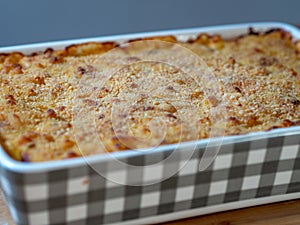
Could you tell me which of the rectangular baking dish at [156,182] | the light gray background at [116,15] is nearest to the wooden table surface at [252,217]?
the rectangular baking dish at [156,182]

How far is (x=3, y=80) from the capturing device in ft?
4.80

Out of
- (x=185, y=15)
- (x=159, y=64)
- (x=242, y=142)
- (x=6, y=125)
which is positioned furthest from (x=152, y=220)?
(x=185, y=15)

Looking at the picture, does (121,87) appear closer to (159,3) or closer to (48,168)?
(48,168)

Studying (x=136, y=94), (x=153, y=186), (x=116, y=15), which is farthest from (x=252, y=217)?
(x=116, y=15)

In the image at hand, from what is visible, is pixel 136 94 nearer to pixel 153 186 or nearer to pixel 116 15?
pixel 153 186

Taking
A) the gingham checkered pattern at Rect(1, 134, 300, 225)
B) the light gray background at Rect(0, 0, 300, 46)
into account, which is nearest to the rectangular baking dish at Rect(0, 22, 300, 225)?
the gingham checkered pattern at Rect(1, 134, 300, 225)

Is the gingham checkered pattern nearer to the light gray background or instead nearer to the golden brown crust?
the golden brown crust

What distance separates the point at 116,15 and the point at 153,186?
1.40m

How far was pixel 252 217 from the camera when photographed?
1.33 m

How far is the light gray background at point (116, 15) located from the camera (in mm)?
2289

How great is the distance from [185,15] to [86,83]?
1232 mm

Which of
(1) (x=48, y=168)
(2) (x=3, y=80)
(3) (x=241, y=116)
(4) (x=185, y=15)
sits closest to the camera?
(1) (x=48, y=168)

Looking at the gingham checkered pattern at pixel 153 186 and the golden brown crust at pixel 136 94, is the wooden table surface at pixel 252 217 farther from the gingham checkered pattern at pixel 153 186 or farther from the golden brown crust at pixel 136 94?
the golden brown crust at pixel 136 94

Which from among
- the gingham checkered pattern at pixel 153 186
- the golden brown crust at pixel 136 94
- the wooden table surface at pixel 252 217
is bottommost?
the wooden table surface at pixel 252 217
